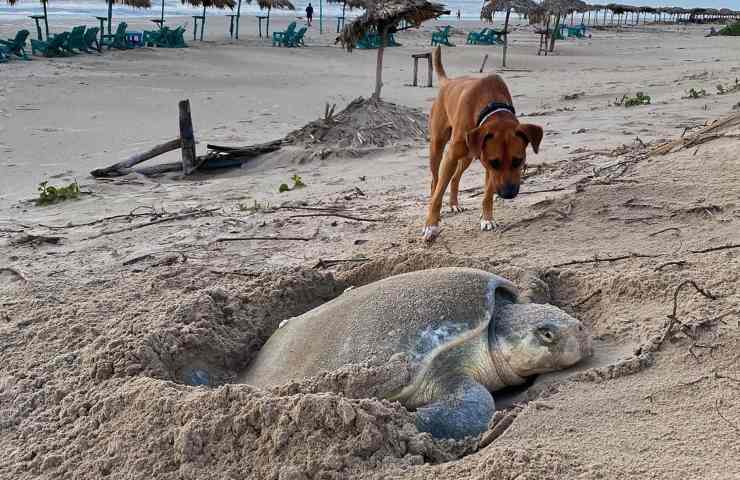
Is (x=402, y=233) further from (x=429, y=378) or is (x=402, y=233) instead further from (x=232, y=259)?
(x=429, y=378)

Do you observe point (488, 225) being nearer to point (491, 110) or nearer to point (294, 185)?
point (491, 110)

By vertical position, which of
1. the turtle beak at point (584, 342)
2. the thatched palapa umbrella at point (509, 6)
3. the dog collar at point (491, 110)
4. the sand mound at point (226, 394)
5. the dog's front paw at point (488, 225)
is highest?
the thatched palapa umbrella at point (509, 6)

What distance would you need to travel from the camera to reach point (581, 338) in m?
2.04

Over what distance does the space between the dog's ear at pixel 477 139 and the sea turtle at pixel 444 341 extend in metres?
0.97

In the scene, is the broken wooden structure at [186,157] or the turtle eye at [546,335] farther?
the broken wooden structure at [186,157]

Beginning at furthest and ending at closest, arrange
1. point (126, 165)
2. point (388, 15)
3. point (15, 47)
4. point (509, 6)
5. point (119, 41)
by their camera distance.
→ 1. point (509, 6)
2. point (119, 41)
3. point (15, 47)
4. point (388, 15)
5. point (126, 165)

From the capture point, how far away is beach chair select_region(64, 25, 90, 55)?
16719 mm

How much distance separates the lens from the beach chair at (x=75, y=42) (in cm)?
1672

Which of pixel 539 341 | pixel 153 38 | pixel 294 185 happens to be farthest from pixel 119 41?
pixel 539 341

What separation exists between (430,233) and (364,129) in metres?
3.63

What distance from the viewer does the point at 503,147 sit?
3010mm

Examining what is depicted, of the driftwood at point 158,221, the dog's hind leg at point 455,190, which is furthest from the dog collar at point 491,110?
the driftwood at point 158,221

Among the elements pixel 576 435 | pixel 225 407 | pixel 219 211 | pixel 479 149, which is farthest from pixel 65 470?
pixel 219 211

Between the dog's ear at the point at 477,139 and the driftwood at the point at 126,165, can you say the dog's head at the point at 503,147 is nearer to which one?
the dog's ear at the point at 477,139
